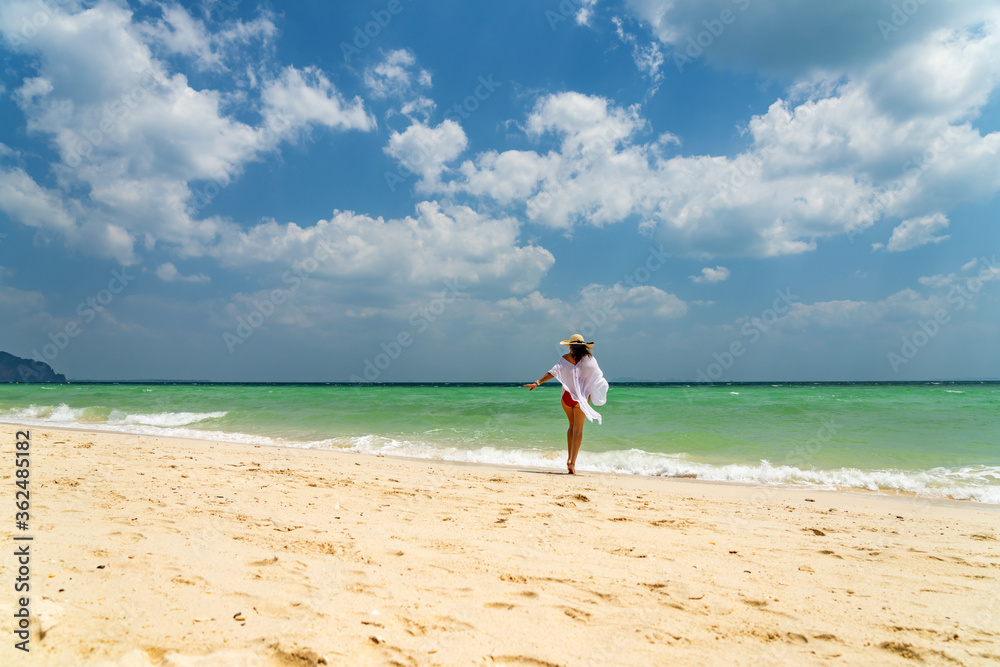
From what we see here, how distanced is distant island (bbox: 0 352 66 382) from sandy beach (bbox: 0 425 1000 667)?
11950 centimetres

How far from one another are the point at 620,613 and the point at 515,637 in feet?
2.36

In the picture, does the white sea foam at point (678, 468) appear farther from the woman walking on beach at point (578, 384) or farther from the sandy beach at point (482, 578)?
the sandy beach at point (482, 578)

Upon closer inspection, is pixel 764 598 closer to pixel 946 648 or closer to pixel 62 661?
pixel 946 648

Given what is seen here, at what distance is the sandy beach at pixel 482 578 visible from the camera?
8.07 feet

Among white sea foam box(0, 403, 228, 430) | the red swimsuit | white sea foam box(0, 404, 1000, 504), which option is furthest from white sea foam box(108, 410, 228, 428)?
the red swimsuit

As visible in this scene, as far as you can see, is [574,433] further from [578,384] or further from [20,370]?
[20,370]

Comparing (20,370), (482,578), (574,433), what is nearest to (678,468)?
(574,433)

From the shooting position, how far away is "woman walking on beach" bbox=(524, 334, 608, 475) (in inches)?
337

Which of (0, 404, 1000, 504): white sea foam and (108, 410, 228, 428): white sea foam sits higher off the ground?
(0, 404, 1000, 504): white sea foam

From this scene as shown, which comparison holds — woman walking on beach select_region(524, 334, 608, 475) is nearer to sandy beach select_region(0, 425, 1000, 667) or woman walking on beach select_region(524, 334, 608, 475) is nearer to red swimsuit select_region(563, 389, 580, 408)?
red swimsuit select_region(563, 389, 580, 408)

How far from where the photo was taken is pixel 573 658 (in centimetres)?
242

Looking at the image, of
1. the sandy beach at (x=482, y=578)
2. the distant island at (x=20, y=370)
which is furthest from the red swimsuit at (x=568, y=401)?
the distant island at (x=20, y=370)

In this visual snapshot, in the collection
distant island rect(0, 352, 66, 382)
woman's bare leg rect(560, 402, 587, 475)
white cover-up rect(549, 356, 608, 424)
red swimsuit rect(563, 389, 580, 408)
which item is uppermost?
white cover-up rect(549, 356, 608, 424)

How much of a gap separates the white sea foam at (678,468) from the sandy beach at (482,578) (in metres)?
1.47
